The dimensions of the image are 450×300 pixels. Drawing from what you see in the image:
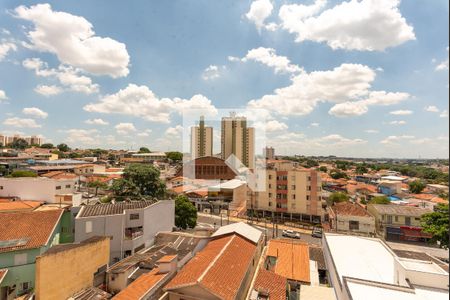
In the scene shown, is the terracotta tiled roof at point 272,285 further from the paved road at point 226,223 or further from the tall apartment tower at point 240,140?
the tall apartment tower at point 240,140

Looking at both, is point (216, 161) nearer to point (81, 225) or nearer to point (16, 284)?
point (81, 225)

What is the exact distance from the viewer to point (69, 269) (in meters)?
11.0

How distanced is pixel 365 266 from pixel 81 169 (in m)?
49.2

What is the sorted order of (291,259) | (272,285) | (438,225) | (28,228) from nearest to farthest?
(272,285), (28,228), (291,259), (438,225)

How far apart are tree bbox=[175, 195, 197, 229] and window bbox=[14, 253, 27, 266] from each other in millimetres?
11597

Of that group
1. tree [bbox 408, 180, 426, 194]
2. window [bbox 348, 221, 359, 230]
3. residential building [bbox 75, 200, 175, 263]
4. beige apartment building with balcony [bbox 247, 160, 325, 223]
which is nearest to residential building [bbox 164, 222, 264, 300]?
residential building [bbox 75, 200, 175, 263]

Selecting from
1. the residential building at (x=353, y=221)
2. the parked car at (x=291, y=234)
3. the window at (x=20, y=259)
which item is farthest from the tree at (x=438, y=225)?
the window at (x=20, y=259)

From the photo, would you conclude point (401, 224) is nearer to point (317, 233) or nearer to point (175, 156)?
point (317, 233)

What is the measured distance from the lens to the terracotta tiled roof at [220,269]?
9.28 metres

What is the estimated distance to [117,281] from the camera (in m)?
12.1

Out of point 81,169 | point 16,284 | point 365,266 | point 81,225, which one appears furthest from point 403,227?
point 81,169

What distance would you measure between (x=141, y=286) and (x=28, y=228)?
25.6 feet

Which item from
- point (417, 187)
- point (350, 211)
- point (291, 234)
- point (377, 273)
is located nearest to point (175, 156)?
point (291, 234)

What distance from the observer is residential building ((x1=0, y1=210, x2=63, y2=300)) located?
38.3 feet
